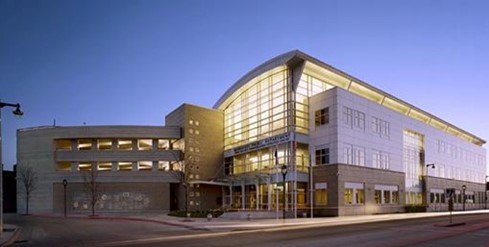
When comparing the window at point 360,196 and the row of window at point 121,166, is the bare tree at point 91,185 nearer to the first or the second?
the row of window at point 121,166

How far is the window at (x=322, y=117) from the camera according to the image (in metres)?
57.2

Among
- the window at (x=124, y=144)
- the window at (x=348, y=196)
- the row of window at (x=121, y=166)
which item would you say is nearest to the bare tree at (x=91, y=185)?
the row of window at (x=121, y=166)

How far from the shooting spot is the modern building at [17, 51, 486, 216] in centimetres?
5659

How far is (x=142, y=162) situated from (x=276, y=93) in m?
23.4

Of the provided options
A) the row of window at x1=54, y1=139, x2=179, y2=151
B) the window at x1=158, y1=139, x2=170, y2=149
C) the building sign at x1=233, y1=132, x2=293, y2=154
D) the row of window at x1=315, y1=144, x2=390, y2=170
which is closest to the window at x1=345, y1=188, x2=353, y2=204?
the row of window at x1=315, y1=144, x2=390, y2=170

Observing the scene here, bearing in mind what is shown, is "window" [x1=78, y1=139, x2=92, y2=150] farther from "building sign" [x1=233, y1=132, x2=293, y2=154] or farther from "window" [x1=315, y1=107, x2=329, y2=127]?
"window" [x1=315, y1=107, x2=329, y2=127]

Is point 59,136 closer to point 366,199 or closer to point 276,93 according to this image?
point 276,93

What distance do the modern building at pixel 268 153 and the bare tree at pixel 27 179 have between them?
3.13 ft

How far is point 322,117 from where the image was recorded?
57.9m

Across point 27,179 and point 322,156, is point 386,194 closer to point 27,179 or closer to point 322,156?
point 322,156

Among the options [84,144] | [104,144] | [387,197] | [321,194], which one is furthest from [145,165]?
[387,197]

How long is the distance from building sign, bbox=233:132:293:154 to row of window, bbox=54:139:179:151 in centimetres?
1351

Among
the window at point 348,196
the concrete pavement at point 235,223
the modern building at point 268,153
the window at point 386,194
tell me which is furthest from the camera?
the window at point 386,194

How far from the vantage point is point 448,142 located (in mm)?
87938
